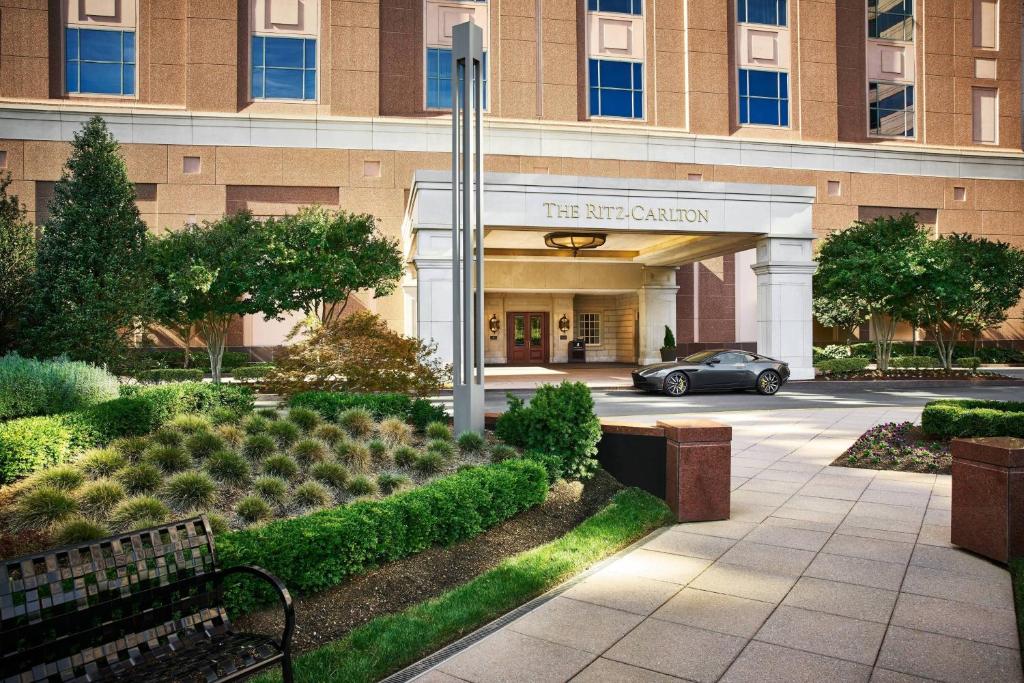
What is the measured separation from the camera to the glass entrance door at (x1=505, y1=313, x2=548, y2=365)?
35.9 metres

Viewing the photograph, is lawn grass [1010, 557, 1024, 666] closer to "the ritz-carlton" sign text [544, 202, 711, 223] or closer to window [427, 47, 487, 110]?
"the ritz-carlton" sign text [544, 202, 711, 223]

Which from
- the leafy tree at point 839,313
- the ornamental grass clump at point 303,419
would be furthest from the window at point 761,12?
the ornamental grass clump at point 303,419

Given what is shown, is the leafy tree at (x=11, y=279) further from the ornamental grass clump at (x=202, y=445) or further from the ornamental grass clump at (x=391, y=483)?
the ornamental grass clump at (x=391, y=483)

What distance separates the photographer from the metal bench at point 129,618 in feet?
9.67

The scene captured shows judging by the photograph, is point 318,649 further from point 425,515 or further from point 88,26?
point 88,26

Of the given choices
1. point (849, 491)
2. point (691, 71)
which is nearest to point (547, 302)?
point (691, 71)

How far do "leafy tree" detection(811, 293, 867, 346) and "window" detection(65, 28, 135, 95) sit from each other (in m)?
30.4

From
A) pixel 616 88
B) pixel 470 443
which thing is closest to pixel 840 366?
pixel 616 88

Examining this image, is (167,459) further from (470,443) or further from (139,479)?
(470,443)

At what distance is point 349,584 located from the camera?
488 cm

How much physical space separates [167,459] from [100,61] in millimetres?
27570

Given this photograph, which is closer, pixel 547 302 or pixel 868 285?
pixel 868 285

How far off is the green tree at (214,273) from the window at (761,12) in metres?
24.6

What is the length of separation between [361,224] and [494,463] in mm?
16467
